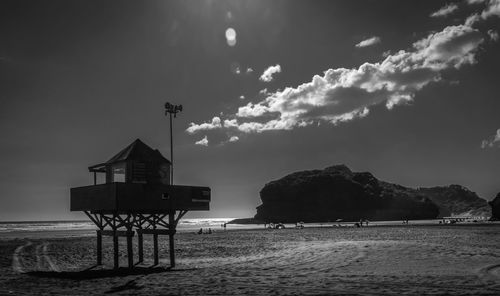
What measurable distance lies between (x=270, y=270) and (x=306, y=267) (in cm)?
168

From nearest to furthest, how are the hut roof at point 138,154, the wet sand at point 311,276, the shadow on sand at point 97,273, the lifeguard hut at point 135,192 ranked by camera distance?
1. the wet sand at point 311,276
2. the shadow on sand at point 97,273
3. the lifeguard hut at point 135,192
4. the hut roof at point 138,154

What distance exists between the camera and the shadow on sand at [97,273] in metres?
22.2

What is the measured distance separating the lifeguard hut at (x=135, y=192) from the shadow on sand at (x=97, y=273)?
0.80 metres

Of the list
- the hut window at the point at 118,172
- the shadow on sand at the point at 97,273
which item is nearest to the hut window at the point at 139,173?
the hut window at the point at 118,172

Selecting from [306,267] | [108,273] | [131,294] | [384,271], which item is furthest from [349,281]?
[108,273]

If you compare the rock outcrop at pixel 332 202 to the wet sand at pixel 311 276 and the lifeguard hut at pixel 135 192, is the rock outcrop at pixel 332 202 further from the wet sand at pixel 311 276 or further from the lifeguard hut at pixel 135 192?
the wet sand at pixel 311 276

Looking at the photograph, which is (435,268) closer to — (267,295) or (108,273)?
(267,295)

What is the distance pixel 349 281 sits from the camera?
17.1 metres

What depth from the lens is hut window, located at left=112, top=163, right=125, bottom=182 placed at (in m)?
24.9

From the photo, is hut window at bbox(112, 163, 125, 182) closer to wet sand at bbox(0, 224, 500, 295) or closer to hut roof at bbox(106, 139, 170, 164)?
hut roof at bbox(106, 139, 170, 164)

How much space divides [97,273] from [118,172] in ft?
17.7

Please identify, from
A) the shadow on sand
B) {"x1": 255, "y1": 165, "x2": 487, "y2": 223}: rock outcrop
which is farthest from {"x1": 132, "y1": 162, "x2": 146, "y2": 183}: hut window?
{"x1": 255, "y1": 165, "x2": 487, "y2": 223}: rock outcrop

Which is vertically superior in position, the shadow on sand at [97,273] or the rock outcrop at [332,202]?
the rock outcrop at [332,202]

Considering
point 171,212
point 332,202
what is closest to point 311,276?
point 171,212
